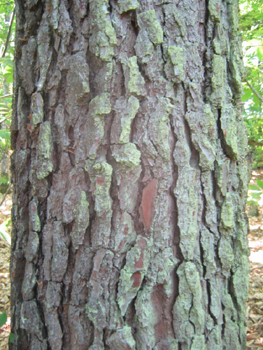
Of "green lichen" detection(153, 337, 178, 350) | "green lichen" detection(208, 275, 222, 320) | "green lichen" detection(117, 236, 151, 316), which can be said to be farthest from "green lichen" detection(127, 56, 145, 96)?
"green lichen" detection(153, 337, 178, 350)

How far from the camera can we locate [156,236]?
0.97m

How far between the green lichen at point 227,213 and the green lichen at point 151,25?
25.1 inches

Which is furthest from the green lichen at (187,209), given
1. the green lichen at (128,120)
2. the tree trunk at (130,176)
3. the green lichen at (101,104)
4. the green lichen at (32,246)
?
the green lichen at (32,246)

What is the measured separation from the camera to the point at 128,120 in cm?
95

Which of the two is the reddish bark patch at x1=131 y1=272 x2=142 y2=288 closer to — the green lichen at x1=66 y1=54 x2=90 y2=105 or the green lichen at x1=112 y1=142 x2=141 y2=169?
the green lichen at x1=112 y1=142 x2=141 y2=169

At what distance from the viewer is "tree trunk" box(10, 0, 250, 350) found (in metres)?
0.96

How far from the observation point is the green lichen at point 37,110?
107cm

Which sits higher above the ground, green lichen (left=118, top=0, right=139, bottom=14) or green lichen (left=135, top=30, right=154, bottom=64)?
green lichen (left=118, top=0, right=139, bottom=14)


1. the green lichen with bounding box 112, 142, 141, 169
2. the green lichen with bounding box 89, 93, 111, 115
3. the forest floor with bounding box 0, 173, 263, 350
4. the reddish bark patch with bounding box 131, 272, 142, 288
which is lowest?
the forest floor with bounding box 0, 173, 263, 350

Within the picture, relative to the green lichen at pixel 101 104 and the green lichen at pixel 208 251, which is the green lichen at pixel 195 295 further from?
the green lichen at pixel 101 104

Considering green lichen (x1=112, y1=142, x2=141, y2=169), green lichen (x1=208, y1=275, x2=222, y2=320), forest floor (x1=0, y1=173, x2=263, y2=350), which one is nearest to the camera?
green lichen (x1=112, y1=142, x2=141, y2=169)

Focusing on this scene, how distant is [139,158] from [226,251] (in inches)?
20.1

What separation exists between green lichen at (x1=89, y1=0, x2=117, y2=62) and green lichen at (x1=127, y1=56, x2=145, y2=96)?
8 cm

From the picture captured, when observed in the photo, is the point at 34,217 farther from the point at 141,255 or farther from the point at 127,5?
the point at 127,5
